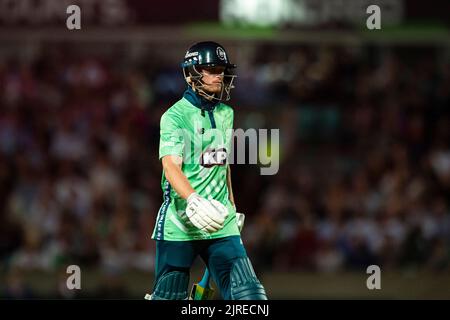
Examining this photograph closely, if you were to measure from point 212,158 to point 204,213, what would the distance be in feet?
1.89

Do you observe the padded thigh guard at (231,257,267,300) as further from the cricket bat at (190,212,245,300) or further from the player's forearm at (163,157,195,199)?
the player's forearm at (163,157,195,199)

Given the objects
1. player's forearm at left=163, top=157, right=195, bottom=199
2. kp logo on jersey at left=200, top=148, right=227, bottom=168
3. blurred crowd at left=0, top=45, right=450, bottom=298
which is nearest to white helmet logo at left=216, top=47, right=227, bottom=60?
kp logo on jersey at left=200, top=148, right=227, bottom=168

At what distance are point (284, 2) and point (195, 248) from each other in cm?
824

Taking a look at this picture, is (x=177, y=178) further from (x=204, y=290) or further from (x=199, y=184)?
(x=204, y=290)

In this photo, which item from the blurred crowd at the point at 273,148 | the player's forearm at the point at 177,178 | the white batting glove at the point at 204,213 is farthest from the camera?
the blurred crowd at the point at 273,148

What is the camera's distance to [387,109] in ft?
48.1

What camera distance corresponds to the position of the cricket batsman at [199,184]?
6.75 metres

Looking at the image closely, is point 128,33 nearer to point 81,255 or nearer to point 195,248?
point 81,255

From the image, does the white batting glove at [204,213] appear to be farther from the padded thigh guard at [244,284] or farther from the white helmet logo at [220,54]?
the white helmet logo at [220,54]

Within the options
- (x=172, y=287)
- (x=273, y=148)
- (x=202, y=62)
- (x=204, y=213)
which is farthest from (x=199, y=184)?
(x=273, y=148)

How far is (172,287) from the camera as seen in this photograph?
6816 millimetres

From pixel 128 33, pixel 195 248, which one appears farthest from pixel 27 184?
pixel 195 248

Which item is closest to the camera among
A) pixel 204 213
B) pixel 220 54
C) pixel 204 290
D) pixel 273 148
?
pixel 204 213

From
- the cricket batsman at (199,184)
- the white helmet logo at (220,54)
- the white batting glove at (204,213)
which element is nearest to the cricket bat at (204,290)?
the cricket batsman at (199,184)
